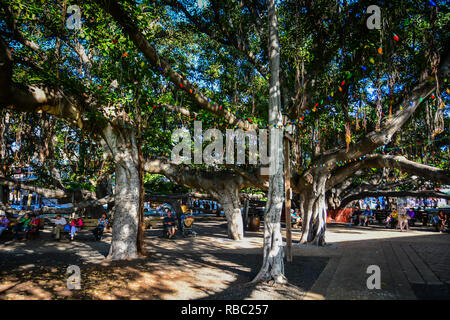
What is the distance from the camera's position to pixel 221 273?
6.61 metres

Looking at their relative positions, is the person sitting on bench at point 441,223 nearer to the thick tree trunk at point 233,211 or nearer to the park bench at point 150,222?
the thick tree trunk at point 233,211

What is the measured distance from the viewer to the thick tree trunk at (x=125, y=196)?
26.0 feet

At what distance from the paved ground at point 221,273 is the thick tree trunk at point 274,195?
1.46 feet

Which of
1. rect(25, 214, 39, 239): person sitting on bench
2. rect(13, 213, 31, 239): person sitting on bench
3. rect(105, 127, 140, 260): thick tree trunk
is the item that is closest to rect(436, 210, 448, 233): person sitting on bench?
rect(105, 127, 140, 260): thick tree trunk

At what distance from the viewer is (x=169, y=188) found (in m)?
20.1

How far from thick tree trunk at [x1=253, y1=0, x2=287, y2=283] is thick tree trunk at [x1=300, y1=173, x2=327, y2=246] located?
5362 millimetres

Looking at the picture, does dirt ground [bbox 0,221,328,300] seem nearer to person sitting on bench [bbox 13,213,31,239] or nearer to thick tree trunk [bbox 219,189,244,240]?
thick tree trunk [bbox 219,189,244,240]

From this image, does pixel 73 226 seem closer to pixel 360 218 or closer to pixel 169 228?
pixel 169 228

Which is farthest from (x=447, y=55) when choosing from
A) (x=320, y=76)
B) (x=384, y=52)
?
(x=320, y=76)

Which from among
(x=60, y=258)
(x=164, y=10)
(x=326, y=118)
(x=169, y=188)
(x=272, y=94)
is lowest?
(x=60, y=258)

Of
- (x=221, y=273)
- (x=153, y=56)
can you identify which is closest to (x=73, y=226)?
(x=221, y=273)

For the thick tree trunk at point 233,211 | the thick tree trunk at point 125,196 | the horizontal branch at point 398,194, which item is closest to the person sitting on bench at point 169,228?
the thick tree trunk at point 233,211
